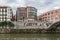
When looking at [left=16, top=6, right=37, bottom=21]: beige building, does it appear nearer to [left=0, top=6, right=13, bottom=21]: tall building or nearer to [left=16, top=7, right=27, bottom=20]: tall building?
[left=16, top=7, right=27, bottom=20]: tall building

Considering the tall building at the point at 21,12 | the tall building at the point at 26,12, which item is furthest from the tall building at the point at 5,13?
the tall building at the point at 21,12

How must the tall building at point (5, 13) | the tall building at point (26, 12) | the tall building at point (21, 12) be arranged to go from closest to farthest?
the tall building at point (5, 13) → the tall building at point (26, 12) → the tall building at point (21, 12)

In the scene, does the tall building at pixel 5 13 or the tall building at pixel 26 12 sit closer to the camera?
the tall building at pixel 5 13

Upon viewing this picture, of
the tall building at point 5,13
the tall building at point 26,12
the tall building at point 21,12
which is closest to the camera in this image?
the tall building at point 5,13

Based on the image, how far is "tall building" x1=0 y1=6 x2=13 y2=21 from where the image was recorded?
4751 centimetres

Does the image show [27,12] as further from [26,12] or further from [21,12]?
[21,12]

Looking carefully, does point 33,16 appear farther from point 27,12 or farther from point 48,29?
point 48,29

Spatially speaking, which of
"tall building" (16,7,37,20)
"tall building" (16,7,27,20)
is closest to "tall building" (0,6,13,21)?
"tall building" (16,7,37,20)

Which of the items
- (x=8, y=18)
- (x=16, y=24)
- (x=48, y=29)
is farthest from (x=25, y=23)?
(x=8, y=18)

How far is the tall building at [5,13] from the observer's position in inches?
1870

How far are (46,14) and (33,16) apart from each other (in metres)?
3.25

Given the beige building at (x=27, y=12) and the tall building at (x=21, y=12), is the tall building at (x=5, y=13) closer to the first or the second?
the beige building at (x=27, y=12)

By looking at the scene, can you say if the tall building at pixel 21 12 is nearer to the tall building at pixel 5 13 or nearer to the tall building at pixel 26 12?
the tall building at pixel 26 12

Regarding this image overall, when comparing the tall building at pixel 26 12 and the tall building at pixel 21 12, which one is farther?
the tall building at pixel 21 12
